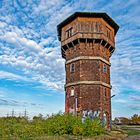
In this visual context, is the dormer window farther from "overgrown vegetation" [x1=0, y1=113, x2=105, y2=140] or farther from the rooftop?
"overgrown vegetation" [x1=0, y1=113, x2=105, y2=140]

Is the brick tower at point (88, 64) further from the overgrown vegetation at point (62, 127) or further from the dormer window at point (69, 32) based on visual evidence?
the overgrown vegetation at point (62, 127)

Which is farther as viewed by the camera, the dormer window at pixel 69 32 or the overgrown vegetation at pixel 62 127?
the dormer window at pixel 69 32

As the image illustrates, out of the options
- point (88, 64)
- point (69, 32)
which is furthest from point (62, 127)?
point (69, 32)

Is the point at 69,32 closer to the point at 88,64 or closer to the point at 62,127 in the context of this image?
A: the point at 88,64

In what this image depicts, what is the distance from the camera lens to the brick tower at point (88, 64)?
2614 cm

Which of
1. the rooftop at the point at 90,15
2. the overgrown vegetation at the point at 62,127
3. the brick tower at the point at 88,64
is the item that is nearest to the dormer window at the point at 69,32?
the brick tower at the point at 88,64

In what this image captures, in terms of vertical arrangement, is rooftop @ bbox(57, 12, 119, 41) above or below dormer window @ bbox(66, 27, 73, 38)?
above

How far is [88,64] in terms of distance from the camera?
2708 centimetres

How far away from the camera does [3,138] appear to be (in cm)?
1451

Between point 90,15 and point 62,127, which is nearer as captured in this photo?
point 62,127

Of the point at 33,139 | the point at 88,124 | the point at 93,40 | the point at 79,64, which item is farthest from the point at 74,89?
the point at 33,139

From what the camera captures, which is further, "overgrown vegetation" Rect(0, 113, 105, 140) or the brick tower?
the brick tower

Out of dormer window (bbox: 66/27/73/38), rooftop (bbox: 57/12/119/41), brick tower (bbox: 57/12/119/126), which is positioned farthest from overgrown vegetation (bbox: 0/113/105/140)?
rooftop (bbox: 57/12/119/41)

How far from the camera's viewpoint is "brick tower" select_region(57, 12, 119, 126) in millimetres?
26141
